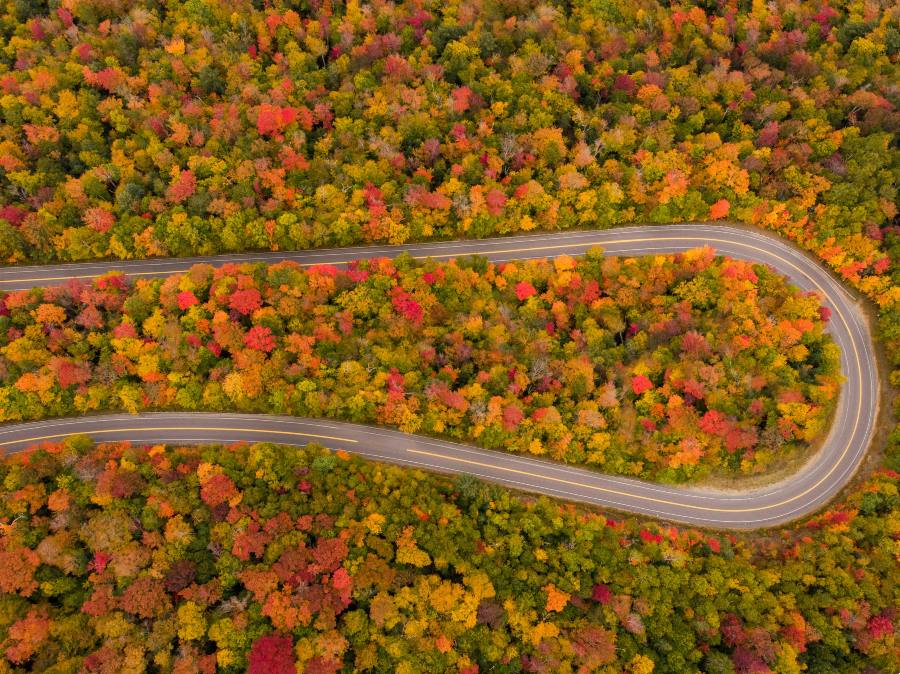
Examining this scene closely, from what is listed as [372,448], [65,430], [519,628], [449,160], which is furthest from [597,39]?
[65,430]

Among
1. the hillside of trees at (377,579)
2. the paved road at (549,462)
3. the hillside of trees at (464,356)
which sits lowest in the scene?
the hillside of trees at (377,579)

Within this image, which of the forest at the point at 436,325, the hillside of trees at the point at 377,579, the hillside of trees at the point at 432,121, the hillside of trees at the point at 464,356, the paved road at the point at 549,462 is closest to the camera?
the hillside of trees at the point at 377,579

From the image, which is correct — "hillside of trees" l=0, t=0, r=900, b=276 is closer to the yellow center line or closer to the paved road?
the paved road

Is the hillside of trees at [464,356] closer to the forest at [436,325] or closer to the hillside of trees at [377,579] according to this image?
the forest at [436,325]

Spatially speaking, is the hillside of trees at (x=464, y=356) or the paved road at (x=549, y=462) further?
the paved road at (x=549, y=462)

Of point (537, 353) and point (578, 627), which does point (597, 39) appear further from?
point (578, 627)

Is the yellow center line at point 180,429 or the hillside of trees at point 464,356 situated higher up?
the hillside of trees at point 464,356

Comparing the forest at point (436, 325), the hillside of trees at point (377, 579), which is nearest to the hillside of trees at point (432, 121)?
the forest at point (436, 325)

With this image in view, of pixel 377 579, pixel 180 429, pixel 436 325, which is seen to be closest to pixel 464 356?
pixel 436 325
